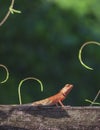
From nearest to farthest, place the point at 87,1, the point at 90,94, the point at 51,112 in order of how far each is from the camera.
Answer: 1. the point at 51,112
2. the point at 87,1
3. the point at 90,94

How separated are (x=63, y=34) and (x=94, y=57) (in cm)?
Result: 23

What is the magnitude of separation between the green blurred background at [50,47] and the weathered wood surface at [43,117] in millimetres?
2291

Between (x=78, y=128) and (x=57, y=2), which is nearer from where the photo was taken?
(x=78, y=128)

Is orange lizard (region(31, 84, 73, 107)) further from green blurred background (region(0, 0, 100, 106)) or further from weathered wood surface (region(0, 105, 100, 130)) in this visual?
green blurred background (region(0, 0, 100, 106))

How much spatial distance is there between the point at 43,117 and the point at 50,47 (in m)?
2.66

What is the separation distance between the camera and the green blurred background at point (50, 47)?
3.55 metres

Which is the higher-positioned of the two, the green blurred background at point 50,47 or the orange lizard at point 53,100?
the orange lizard at point 53,100

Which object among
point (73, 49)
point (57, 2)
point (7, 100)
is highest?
point (57, 2)

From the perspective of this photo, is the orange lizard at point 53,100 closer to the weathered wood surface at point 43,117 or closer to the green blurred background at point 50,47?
the weathered wood surface at point 43,117

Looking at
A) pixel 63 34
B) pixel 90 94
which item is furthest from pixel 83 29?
pixel 90 94

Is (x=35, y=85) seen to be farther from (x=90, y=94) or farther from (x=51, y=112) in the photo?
(x=51, y=112)

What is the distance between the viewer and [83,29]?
3557mm

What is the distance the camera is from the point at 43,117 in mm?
1149

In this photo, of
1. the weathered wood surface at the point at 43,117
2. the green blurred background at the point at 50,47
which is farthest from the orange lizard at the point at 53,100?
the green blurred background at the point at 50,47
